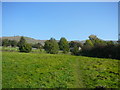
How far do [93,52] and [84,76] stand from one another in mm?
36784

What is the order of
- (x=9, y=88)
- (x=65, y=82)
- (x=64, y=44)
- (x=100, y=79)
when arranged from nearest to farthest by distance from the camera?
(x=9, y=88) < (x=65, y=82) < (x=100, y=79) < (x=64, y=44)

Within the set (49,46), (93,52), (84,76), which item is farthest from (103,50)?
(84,76)

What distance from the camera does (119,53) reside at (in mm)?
41844

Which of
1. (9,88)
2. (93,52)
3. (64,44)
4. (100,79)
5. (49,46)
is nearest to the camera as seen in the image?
(9,88)

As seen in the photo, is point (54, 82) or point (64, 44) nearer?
point (54, 82)

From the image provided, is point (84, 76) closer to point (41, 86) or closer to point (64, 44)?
point (41, 86)

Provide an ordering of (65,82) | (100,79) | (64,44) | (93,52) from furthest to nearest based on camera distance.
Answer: (64,44) → (93,52) → (100,79) → (65,82)

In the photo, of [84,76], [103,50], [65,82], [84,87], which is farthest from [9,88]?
[103,50]

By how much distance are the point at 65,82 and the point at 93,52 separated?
39.0 meters

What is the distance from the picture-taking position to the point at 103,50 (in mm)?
47562

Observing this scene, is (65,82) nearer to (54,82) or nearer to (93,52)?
(54,82)

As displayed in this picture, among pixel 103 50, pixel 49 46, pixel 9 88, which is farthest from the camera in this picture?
pixel 49 46

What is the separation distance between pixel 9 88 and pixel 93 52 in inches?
1638

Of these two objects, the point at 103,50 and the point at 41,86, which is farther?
the point at 103,50
